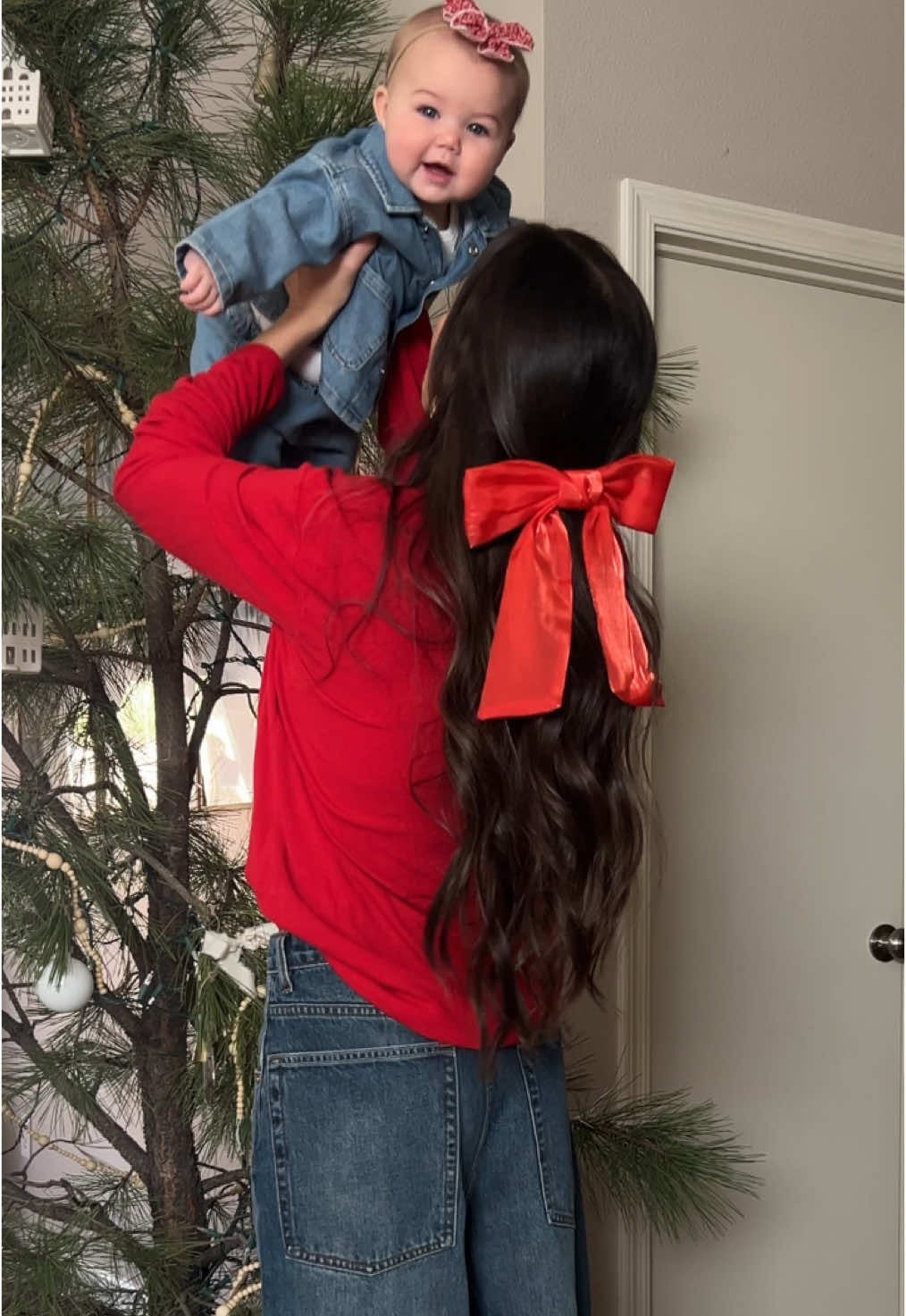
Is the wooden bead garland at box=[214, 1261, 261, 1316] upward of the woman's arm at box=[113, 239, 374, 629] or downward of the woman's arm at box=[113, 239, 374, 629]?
downward

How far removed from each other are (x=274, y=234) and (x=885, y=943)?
1642 mm

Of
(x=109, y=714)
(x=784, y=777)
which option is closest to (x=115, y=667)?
(x=109, y=714)

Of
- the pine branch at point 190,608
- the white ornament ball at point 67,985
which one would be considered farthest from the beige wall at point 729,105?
the white ornament ball at point 67,985

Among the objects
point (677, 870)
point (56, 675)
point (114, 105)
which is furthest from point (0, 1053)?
point (677, 870)

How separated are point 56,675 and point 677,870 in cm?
105

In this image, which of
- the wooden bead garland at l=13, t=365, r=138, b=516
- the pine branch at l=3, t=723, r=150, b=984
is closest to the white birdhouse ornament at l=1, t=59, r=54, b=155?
the wooden bead garland at l=13, t=365, r=138, b=516

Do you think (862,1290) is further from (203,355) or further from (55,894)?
(203,355)

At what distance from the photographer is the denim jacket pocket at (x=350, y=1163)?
1.02m

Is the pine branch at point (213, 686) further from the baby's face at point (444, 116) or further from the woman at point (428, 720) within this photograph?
the baby's face at point (444, 116)

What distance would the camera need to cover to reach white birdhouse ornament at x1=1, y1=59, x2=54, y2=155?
1245 mm

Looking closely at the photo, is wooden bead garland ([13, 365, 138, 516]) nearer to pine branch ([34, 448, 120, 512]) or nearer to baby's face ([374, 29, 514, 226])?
pine branch ([34, 448, 120, 512])

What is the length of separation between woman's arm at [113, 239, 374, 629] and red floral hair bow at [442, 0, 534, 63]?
0.29 meters

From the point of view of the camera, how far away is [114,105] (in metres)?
1.33

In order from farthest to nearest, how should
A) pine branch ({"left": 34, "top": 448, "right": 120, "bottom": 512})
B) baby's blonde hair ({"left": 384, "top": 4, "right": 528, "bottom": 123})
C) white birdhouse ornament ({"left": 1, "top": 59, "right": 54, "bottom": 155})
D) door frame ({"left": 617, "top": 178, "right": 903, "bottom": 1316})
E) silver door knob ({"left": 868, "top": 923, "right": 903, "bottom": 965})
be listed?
silver door knob ({"left": 868, "top": 923, "right": 903, "bottom": 965}) → door frame ({"left": 617, "top": 178, "right": 903, "bottom": 1316}) → pine branch ({"left": 34, "top": 448, "right": 120, "bottom": 512}) → white birdhouse ornament ({"left": 1, "top": 59, "right": 54, "bottom": 155}) → baby's blonde hair ({"left": 384, "top": 4, "right": 528, "bottom": 123})
